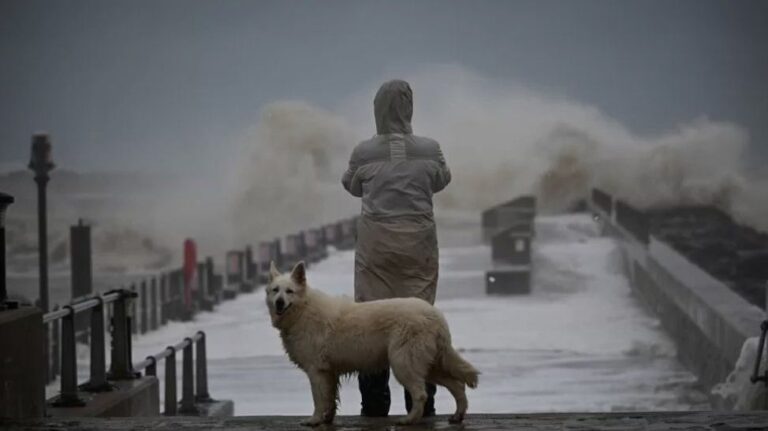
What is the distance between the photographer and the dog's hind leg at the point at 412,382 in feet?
19.1

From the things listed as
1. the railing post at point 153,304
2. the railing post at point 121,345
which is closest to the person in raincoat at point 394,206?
the railing post at point 121,345

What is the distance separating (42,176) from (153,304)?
63.3 inches

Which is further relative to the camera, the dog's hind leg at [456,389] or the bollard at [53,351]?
the bollard at [53,351]

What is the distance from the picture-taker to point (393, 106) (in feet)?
20.6

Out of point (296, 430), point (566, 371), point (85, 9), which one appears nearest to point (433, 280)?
point (296, 430)

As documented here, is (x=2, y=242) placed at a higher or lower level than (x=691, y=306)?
higher

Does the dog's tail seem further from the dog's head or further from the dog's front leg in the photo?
the dog's head

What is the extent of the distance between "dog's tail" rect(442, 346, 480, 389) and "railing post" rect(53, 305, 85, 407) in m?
2.36

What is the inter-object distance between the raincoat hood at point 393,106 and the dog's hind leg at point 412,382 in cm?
94

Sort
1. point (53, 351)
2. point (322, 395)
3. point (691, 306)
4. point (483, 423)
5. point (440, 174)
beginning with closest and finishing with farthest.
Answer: point (322, 395) < point (483, 423) < point (440, 174) < point (691, 306) < point (53, 351)

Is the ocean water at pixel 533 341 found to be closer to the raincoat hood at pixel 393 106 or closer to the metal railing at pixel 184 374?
the metal railing at pixel 184 374

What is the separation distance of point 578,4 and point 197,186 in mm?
4017

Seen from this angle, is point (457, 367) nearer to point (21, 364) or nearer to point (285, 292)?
point (285, 292)

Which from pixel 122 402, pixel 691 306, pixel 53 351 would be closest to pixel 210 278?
pixel 53 351
